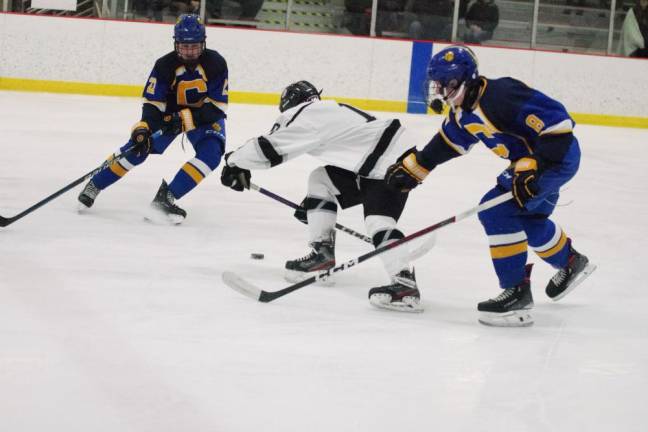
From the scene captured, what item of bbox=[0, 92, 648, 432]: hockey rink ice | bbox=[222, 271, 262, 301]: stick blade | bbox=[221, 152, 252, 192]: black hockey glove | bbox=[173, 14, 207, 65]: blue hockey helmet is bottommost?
bbox=[0, 92, 648, 432]: hockey rink ice

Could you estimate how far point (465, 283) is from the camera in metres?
3.78

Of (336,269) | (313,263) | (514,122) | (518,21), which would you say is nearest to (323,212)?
(313,263)

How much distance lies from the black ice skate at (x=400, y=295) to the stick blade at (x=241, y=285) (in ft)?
1.24

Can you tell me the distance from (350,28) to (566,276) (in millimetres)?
6173

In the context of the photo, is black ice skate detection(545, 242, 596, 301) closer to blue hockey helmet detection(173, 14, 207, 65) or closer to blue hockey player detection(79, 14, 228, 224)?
blue hockey player detection(79, 14, 228, 224)

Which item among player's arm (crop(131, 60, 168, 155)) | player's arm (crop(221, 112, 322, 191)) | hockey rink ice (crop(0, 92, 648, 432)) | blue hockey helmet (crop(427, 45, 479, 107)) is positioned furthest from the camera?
player's arm (crop(131, 60, 168, 155))

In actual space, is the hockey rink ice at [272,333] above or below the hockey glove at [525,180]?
below

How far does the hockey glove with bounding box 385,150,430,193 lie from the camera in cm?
334

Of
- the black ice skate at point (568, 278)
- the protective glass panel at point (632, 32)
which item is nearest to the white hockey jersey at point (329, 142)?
the black ice skate at point (568, 278)

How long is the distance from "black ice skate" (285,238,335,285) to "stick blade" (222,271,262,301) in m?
0.26

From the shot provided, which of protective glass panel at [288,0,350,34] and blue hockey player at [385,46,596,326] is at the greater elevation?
protective glass panel at [288,0,350,34]

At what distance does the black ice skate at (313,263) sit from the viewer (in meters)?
3.64

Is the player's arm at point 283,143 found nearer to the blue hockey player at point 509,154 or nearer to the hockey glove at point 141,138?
the blue hockey player at point 509,154

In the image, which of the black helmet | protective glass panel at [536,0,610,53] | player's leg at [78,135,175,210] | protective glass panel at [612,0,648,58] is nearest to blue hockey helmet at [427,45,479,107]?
the black helmet
